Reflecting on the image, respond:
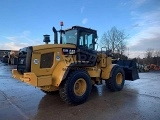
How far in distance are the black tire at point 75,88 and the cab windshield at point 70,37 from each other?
1356 millimetres

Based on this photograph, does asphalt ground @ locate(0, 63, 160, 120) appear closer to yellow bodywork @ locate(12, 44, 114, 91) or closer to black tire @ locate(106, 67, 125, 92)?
black tire @ locate(106, 67, 125, 92)

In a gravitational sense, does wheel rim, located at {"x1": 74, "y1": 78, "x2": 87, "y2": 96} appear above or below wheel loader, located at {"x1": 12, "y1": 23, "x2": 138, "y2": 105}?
below

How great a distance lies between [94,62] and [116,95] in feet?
5.22

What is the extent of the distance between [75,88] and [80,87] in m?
0.24

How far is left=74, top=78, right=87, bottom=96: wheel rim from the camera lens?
689 centimetres

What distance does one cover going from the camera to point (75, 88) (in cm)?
689

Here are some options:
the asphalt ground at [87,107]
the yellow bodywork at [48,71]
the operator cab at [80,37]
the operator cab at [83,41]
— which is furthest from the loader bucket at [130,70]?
the yellow bodywork at [48,71]

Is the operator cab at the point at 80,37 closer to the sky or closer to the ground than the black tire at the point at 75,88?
closer to the sky

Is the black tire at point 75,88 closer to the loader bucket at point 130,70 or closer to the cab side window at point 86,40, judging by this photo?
the cab side window at point 86,40

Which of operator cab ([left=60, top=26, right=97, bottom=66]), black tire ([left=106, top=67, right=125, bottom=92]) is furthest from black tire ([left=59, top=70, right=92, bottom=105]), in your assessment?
black tire ([left=106, top=67, right=125, bottom=92])

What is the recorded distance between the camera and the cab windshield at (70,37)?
7.58m

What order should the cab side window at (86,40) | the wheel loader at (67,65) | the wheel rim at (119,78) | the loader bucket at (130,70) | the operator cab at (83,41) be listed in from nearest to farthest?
the wheel loader at (67,65), the operator cab at (83,41), the cab side window at (86,40), the wheel rim at (119,78), the loader bucket at (130,70)

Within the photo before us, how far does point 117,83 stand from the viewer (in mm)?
8945

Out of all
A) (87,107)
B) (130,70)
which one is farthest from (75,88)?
(130,70)
